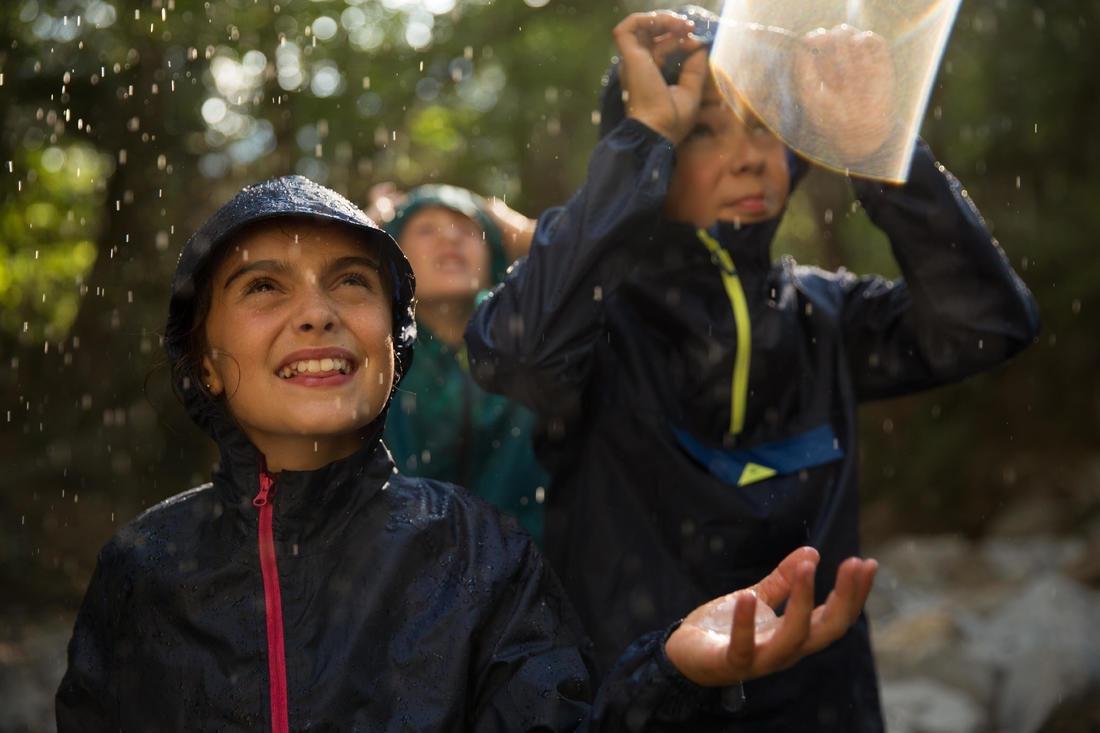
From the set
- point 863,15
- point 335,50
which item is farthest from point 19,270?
point 863,15

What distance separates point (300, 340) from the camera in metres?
2.12

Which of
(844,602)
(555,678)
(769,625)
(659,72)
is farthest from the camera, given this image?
(659,72)

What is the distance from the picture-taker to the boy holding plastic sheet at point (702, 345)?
2521 millimetres

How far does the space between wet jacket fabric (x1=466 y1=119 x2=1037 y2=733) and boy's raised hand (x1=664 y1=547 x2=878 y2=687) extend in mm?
774

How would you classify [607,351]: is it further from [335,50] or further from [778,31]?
[335,50]

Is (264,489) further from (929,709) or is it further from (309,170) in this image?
(309,170)

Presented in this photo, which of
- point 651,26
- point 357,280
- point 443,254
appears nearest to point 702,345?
point 651,26

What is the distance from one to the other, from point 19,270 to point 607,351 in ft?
29.5

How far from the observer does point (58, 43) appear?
8281 mm

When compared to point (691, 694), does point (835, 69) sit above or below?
above

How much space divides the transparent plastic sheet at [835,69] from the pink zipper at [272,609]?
1.35 m

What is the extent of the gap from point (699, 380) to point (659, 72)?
70 centimetres

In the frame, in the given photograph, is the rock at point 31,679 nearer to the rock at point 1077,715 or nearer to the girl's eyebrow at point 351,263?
the girl's eyebrow at point 351,263

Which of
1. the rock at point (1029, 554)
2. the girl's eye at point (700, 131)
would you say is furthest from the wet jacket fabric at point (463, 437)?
the rock at point (1029, 554)
